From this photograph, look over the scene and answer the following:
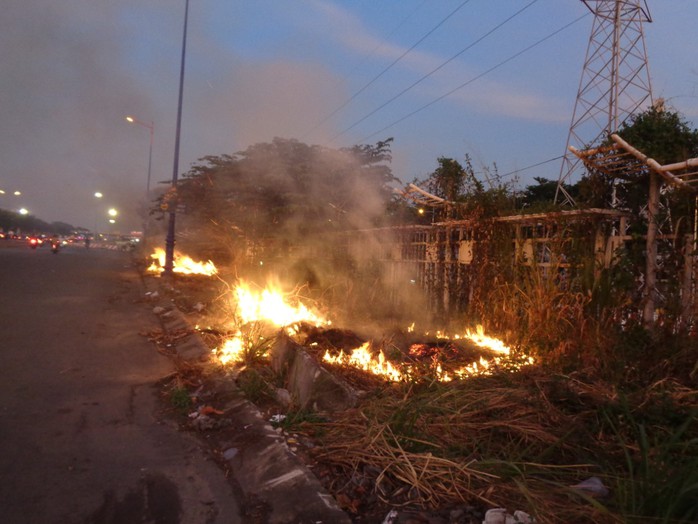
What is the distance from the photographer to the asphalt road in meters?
3.02

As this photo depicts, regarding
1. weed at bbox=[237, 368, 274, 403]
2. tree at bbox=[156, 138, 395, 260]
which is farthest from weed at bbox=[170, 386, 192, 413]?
tree at bbox=[156, 138, 395, 260]

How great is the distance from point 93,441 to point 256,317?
3.57 meters

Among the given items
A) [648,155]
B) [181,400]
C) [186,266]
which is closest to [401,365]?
[181,400]

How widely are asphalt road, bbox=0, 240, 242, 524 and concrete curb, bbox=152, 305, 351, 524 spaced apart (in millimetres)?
180

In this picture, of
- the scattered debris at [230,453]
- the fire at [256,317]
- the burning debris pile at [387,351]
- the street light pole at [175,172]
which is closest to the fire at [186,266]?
the street light pole at [175,172]

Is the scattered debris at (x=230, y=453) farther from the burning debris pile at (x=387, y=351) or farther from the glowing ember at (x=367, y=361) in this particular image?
the glowing ember at (x=367, y=361)

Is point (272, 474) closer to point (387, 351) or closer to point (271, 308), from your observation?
point (387, 351)

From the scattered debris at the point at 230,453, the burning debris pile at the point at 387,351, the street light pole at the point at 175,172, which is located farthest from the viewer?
the street light pole at the point at 175,172

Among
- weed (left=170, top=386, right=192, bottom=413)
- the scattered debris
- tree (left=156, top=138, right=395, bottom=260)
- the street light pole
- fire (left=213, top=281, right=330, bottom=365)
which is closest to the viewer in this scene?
the scattered debris

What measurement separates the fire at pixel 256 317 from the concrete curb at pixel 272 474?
131 cm

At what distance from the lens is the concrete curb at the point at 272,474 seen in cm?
297

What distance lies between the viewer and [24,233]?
275 ft

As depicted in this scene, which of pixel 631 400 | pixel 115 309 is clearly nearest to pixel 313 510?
pixel 631 400

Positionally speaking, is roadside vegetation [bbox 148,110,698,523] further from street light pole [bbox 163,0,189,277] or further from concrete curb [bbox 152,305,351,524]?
street light pole [bbox 163,0,189,277]
